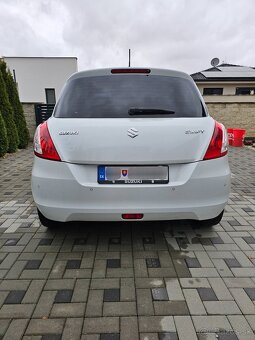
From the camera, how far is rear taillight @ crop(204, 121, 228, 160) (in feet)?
7.18

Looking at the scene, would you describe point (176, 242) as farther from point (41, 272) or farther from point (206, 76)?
point (206, 76)

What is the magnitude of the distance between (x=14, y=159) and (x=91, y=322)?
22.2ft

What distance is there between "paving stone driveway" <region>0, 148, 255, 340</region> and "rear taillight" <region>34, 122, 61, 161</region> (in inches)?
37.7

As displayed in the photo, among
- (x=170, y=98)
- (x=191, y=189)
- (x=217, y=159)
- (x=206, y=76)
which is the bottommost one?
(x=191, y=189)

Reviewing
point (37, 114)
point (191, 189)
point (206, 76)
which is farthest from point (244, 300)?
point (206, 76)

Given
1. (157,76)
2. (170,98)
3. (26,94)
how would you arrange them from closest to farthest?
1. (170,98)
2. (157,76)
3. (26,94)

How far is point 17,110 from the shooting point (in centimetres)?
954

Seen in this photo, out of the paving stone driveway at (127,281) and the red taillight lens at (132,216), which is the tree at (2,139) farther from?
the red taillight lens at (132,216)

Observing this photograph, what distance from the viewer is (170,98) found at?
2.42 m

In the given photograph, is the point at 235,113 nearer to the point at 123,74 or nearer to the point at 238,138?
the point at 238,138

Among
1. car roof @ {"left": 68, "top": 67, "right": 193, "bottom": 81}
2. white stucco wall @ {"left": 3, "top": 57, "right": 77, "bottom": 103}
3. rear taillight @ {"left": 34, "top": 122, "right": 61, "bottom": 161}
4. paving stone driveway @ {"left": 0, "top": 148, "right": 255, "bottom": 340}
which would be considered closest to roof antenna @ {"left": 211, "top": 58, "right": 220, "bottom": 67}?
white stucco wall @ {"left": 3, "top": 57, "right": 77, "bottom": 103}

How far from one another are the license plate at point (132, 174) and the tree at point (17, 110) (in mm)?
8467

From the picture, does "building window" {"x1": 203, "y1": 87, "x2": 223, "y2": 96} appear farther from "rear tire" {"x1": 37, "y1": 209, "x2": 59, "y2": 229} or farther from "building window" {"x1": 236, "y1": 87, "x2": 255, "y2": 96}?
"rear tire" {"x1": 37, "y1": 209, "x2": 59, "y2": 229}

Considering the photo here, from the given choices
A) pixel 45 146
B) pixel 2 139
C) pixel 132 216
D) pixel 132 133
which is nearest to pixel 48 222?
pixel 45 146
